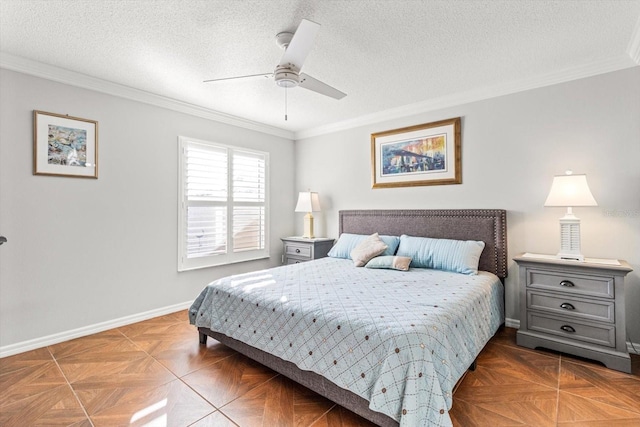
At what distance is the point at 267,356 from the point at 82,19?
2729 millimetres

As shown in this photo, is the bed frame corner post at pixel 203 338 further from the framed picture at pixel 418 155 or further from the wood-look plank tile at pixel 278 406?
the framed picture at pixel 418 155

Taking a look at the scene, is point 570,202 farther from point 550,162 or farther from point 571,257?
point 550,162

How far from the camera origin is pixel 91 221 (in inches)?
122

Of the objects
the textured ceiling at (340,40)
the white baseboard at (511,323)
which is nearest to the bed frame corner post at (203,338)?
the textured ceiling at (340,40)

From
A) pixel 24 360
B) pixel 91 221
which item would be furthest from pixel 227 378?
pixel 91 221

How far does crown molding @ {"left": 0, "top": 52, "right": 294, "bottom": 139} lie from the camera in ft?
8.78

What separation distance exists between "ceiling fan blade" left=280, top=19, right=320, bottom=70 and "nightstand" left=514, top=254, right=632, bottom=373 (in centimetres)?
250

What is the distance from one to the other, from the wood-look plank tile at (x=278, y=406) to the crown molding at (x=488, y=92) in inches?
131

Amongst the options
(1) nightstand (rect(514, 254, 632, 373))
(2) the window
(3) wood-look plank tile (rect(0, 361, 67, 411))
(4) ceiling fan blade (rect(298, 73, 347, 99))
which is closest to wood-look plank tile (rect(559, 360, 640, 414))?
(1) nightstand (rect(514, 254, 632, 373))

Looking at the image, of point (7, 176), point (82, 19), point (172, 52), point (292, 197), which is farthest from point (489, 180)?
point (7, 176)

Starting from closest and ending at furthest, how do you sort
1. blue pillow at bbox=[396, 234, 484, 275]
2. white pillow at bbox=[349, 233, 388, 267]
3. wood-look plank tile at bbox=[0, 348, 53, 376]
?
wood-look plank tile at bbox=[0, 348, 53, 376] < blue pillow at bbox=[396, 234, 484, 275] < white pillow at bbox=[349, 233, 388, 267]

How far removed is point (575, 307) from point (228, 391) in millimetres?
2822

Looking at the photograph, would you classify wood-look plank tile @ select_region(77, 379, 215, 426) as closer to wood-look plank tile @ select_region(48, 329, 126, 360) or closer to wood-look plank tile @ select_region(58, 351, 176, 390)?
wood-look plank tile @ select_region(58, 351, 176, 390)

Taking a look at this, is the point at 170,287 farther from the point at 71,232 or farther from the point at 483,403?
the point at 483,403
